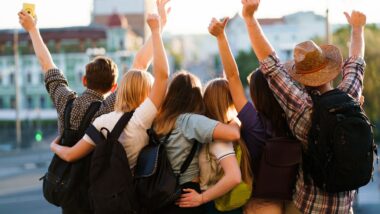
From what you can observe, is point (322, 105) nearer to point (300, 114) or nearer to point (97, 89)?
point (300, 114)

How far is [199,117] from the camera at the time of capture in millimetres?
3404

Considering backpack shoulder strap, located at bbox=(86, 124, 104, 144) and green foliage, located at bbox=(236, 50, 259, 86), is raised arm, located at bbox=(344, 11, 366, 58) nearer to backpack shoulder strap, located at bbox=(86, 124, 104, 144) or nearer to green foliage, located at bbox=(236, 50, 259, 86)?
backpack shoulder strap, located at bbox=(86, 124, 104, 144)

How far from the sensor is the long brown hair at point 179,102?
3492mm

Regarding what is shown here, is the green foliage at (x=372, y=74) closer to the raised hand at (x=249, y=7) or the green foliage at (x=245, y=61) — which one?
the green foliage at (x=245, y=61)

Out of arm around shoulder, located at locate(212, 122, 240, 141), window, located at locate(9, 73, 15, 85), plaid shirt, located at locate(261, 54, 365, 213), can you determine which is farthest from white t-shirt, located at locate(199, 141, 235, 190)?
window, located at locate(9, 73, 15, 85)

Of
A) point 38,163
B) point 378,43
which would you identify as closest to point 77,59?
point 38,163

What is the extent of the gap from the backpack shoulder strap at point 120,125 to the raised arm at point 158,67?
7.4 inches

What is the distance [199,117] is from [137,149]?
0.43 meters

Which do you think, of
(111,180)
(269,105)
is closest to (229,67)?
(269,105)

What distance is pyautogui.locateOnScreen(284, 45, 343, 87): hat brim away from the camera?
11.0 ft

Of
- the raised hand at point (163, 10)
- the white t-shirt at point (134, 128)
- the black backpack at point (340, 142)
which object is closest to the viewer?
the black backpack at point (340, 142)

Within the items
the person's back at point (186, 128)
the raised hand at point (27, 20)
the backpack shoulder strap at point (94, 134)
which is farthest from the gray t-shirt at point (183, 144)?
the raised hand at point (27, 20)

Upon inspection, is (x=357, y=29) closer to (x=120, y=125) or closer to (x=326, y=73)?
(x=326, y=73)

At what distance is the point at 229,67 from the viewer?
11.7 ft
